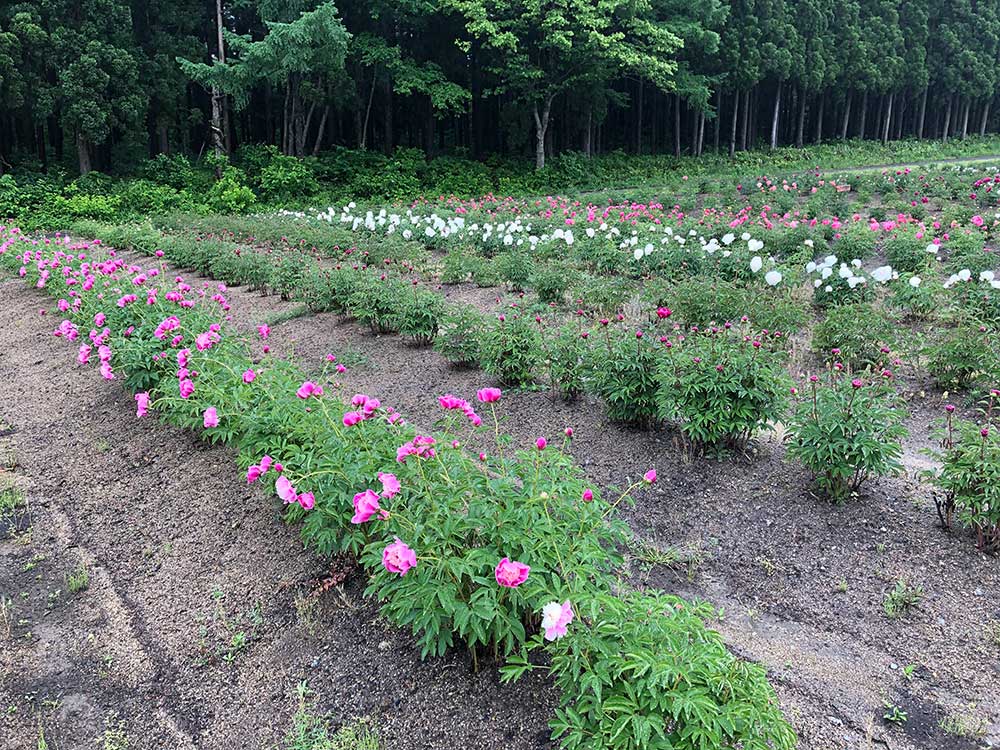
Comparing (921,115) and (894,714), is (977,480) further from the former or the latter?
(921,115)

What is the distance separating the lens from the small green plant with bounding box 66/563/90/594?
9.94 feet

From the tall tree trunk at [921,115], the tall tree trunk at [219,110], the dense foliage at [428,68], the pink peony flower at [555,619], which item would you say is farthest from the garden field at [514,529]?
the tall tree trunk at [921,115]

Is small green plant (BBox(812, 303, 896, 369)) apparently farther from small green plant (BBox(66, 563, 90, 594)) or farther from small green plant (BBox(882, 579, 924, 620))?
small green plant (BBox(66, 563, 90, 594))

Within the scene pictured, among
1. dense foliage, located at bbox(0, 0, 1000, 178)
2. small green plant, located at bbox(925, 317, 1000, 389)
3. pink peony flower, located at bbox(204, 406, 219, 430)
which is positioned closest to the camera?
pink peony flower, located at bbox(204, 406, 219, 430)

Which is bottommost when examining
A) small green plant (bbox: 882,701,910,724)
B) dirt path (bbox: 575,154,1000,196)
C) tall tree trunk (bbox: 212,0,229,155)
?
small green plant (bbox: 882,701,910,724)

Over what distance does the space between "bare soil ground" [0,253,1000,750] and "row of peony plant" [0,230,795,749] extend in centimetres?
25

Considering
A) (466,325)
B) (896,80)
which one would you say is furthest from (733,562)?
(896,80)

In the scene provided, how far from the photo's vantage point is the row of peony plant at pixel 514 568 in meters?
1.74

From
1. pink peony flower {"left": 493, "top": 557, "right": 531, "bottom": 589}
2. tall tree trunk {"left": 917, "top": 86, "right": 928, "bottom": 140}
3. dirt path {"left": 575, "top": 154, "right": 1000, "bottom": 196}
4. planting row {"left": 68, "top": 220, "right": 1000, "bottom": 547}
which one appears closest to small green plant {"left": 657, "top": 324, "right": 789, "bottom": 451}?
planting row {"left": 68, "top": 220, "right": 1000, "bottom": 547}

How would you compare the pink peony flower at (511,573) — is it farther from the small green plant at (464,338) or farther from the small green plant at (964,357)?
the small green plant at (964,357)

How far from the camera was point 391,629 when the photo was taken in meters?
2.62

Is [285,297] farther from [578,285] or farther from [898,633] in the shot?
[898,633]

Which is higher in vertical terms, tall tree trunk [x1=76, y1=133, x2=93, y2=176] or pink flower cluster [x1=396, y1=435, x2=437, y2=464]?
tall tree trunk [x1=76, y1=133, x2=93, y2=176]

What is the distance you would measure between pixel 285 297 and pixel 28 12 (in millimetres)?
15135
